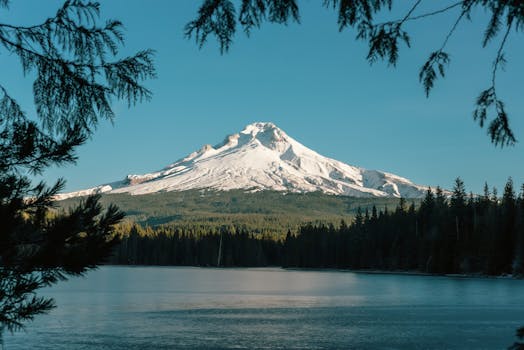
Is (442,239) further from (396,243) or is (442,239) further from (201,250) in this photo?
(201,250)

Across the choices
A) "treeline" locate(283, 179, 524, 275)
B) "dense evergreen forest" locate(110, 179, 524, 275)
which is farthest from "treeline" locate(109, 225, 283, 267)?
"treeline" locate(283, 179, 524, 275)

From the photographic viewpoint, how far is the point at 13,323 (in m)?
5.39

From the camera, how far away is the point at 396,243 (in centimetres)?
9812

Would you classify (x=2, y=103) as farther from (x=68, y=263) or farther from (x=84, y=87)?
(x=68, y=263)

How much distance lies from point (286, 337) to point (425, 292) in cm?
3083

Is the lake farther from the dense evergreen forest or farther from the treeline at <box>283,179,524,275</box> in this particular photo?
the treeline at <box>283,179,524,275</box>

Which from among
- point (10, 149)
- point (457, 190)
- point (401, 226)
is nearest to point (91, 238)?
point (10, 149)

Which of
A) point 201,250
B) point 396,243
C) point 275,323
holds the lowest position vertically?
point 275,323

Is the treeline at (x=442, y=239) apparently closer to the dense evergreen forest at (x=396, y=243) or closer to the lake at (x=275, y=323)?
the dense evergreen forest at (x=396, y=243)

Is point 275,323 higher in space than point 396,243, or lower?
lower

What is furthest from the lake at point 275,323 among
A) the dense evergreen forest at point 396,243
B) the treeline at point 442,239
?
the treeline at point 442,239

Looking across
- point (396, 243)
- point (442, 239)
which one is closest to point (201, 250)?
point (396, 243)

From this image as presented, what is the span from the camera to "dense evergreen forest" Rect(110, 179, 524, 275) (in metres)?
77.4

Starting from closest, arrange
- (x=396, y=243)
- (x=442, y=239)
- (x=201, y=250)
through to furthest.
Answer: (x=442, y=239), (x=396, y=243), (x=201, y=250)
